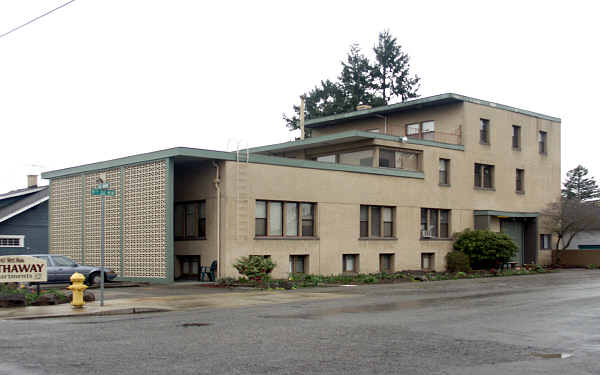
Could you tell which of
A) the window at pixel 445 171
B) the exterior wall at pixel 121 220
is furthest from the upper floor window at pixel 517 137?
the exterior wall at pixel 121 220

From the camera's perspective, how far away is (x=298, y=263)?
29859 millimetres

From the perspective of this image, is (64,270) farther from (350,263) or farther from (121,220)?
(350,263)

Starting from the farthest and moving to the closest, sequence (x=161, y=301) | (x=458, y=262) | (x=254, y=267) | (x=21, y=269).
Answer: (x=458, y=262), (x=254, y=267), (x=161, y=301), (x=21, y=269)

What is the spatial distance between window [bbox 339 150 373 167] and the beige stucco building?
62 mm

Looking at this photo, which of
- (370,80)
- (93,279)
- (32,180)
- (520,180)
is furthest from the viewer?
(370,80)

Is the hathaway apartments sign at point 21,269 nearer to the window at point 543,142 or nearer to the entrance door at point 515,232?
the entrance door at point 515,232

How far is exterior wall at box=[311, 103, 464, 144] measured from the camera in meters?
37.7

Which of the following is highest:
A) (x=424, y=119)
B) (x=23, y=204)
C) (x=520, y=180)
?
(x=424, y=119)

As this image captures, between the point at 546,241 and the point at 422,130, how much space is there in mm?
11768

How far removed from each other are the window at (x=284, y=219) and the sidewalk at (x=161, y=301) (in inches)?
181

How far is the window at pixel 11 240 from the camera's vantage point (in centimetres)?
3799

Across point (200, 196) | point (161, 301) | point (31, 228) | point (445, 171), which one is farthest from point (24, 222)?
point (445, 171)

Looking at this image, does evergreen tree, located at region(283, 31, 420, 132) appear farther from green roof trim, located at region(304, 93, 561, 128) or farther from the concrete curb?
the concrete curb

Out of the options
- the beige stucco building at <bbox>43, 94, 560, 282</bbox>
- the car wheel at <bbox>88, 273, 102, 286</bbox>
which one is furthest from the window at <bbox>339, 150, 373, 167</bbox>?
the car wheel at <bbox>88, 273, 102, 286</bbox>
